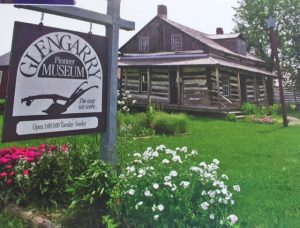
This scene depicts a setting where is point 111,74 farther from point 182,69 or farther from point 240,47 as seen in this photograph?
point 240,47

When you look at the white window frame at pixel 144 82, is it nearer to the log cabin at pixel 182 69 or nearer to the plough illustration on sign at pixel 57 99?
the log cabin at pixel 182 69

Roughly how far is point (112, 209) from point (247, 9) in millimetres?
41336

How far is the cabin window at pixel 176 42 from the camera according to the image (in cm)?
2605

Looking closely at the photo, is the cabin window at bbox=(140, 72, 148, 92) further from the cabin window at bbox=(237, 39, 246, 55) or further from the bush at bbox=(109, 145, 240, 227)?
the bush at bbox=(109, 145, 240, 227)

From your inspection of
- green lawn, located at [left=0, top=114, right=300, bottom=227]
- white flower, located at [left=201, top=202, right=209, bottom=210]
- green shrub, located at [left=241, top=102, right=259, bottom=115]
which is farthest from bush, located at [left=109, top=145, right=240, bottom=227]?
green shrub, located at [left=241, top=102, right=259, bottom=115]

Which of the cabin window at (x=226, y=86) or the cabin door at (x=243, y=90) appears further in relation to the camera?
the cabin door at (x=243, y=90)

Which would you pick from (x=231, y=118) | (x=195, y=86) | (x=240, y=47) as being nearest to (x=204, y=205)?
(x=231, y=118)

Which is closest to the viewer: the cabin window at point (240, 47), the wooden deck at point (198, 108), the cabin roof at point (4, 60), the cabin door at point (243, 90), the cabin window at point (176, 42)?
the wooden deck at point (198, 108)

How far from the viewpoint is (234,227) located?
3229 mm

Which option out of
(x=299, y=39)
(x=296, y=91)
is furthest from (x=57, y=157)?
(x=296, y=91)

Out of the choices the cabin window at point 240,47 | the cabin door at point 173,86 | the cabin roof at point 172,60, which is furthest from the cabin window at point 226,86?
the cabin window at point 240,47

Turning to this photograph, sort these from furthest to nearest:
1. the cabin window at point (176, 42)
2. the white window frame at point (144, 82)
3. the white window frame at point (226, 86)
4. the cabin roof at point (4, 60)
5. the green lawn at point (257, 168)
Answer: the cabin roof at point (4, 60) → the cabin window at point (176, 42) → the white window frame at point (226, 86) → the white window frame at point (144, 82) → the green lawn at point (257, 168)

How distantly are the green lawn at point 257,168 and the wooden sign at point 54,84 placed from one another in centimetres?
143

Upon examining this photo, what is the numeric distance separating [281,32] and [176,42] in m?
19.2
